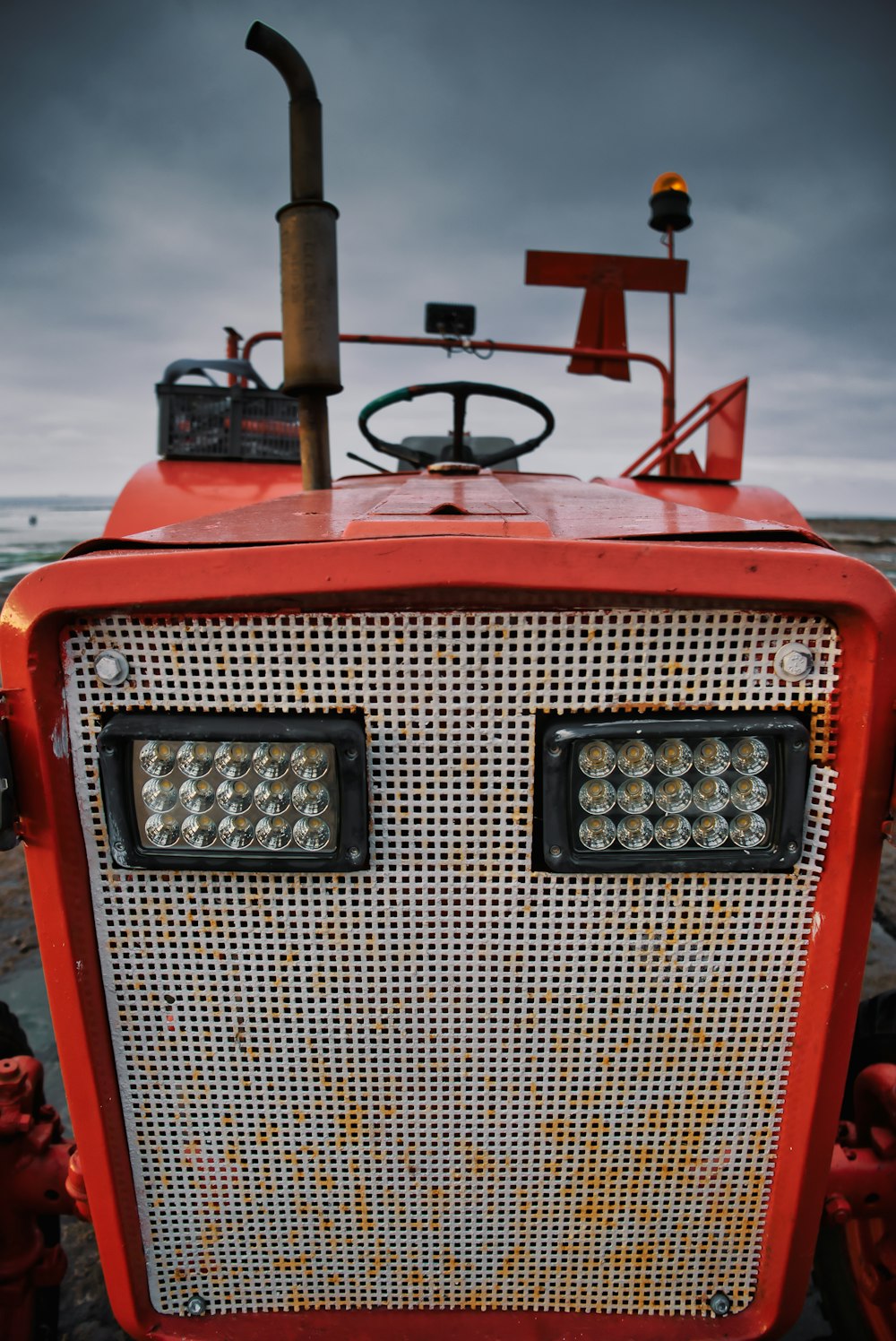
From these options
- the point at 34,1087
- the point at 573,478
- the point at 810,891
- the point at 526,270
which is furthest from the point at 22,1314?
the point at 526,270

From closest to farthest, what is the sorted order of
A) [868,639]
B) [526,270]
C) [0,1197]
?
[868,639], [0,1197], [526,270]

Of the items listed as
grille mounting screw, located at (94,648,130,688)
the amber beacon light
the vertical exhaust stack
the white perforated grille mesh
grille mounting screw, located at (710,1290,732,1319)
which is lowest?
grille mounting screw, located at (710,1290,732,1319)

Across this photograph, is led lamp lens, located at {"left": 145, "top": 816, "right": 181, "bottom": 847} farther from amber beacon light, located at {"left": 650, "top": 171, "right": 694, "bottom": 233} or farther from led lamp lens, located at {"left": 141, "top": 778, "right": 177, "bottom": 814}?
amber beacon light, located at {"left": 650, "top": 171, "right": 694, "bottom": 233}

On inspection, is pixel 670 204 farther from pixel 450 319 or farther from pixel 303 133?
pixel 303 133

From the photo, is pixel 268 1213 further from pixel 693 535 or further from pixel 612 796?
pixel 693 535

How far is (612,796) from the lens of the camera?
938 mm

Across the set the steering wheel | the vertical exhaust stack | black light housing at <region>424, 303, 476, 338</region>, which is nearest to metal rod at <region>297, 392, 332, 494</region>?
the vertical exhaust stack

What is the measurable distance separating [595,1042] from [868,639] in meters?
0.65

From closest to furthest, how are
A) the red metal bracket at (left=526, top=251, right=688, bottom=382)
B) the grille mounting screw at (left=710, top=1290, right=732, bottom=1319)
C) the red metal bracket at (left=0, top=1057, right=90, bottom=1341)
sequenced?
the grille mounting screw at (left=710, top=1290, right=732, bottom=1319) < the red metal bracket at (left=0, top=1057, right=90, bottom=1341) < the red metal bracket at (left=526, top=251, right=688, bottom=382)

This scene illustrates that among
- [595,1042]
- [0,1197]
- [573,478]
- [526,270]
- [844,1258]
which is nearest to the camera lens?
[595,1042]

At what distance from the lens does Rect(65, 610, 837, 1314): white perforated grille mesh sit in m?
0.92

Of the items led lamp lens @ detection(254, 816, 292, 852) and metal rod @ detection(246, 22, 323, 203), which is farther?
metal rod @ detection(246, 22, 323, 203)

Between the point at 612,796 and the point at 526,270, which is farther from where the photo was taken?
the point at 526,270

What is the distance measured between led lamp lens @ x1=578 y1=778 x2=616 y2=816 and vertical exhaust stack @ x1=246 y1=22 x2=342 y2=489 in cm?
145
